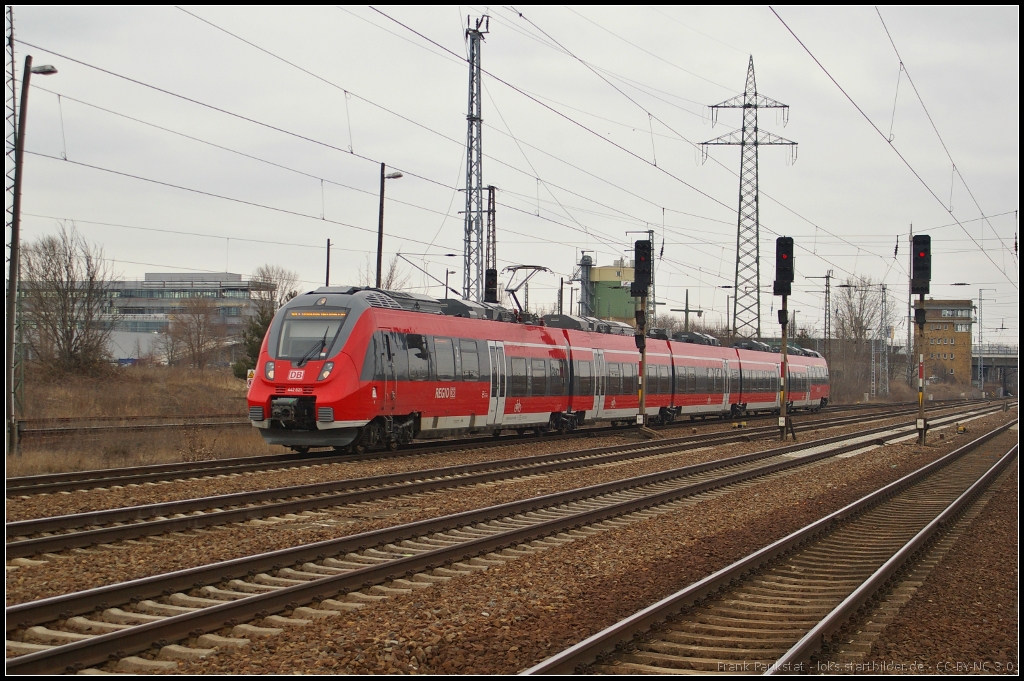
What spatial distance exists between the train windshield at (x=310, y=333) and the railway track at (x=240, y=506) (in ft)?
13.1

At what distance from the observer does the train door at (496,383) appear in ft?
82.8

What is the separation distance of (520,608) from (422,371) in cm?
1408

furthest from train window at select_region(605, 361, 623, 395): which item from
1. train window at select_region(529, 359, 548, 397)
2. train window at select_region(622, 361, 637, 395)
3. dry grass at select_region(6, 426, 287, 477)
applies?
dry grass at select_region(6, 426, 287, 477)

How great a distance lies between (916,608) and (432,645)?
4622mm

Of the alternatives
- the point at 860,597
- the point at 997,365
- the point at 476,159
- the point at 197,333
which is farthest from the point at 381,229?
the point at 997,365

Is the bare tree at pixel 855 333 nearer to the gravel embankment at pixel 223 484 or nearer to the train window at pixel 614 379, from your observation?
the train window at pixel 614 379

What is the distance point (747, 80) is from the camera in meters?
50.4

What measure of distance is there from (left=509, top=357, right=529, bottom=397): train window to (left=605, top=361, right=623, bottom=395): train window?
6.43 metres

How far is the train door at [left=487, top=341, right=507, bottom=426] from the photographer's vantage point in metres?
25.2

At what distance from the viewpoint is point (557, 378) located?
95.6 feet

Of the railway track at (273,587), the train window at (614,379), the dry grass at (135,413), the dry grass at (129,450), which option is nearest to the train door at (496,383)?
the dry grass at (129,450)

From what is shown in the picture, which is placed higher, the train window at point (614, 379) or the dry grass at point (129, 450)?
the train window at point (614, 379)

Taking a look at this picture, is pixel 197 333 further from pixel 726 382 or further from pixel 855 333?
pixel 855 333

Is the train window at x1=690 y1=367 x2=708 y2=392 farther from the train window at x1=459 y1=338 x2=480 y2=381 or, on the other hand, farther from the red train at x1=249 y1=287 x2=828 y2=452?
the train window at x1=459 y1=338 x2=480 y2=381
